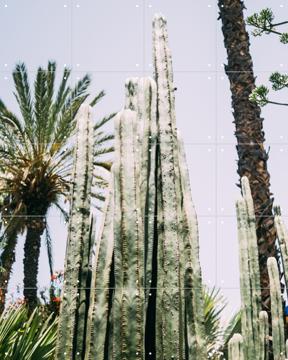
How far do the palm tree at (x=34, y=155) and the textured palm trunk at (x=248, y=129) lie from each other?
14.8 ft

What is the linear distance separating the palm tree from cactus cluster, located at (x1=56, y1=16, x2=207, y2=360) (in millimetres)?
7099

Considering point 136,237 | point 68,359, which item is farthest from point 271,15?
point 68,359

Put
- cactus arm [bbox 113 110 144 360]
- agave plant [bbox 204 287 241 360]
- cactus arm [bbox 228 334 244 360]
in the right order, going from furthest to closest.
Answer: agave plant [bbox 204 287 241 360] → cactus arm [bbox 228 334 244 360] → cactus arm [bbox 113 110 144 360]

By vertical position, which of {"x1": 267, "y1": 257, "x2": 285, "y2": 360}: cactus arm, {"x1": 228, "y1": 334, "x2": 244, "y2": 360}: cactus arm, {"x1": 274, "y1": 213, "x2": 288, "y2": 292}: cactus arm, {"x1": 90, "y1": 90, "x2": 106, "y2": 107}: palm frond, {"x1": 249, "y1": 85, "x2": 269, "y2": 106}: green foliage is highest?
{"x1": 90, "y1": 90, "x2": 106, "y2": 107}: palm frond

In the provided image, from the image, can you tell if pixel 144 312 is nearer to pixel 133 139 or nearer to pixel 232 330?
pixel 133 139

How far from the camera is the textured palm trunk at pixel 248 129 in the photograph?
507 cm

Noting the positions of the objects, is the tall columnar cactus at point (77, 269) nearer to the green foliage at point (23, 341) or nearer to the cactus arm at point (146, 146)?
the cactus arm at point (146, 146)

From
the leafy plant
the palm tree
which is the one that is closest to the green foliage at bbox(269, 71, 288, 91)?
the leafy plant

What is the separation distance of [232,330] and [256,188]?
327 cm

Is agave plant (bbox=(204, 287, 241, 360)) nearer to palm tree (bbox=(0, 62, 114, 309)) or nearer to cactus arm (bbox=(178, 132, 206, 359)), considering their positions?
palm tree (bbox=(0, 62, 114, 309))

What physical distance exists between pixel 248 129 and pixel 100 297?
3.18m

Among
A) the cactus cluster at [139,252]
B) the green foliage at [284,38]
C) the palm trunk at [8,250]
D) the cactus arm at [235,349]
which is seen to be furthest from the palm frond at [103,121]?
the cactus cluster at [139,252]

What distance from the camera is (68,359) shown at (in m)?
2.60

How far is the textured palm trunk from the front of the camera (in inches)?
200
